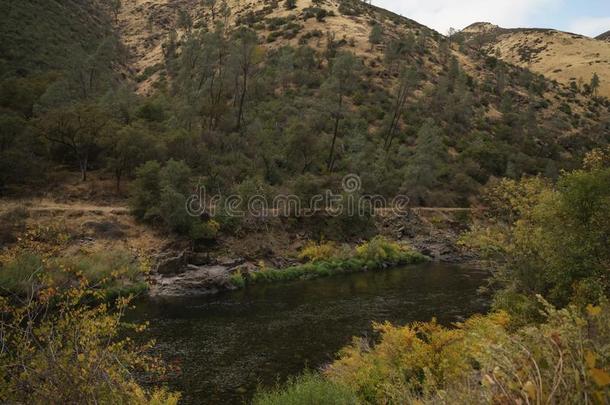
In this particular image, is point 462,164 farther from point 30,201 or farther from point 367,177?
point 30,201

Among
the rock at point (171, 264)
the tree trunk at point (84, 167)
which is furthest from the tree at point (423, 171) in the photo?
the tree trunk at point (84, 167)

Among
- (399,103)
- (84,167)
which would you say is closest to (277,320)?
(84,167)

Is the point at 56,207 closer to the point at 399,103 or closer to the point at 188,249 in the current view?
the point at 188,249

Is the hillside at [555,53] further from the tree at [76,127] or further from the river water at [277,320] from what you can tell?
the tree at [76,127]

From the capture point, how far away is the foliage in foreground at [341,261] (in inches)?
1610

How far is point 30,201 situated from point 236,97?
1321 inches

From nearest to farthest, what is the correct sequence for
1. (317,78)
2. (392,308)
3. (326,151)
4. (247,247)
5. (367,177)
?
(392,308) < (247,247) < (367,177) < (326,151) < (317,78)

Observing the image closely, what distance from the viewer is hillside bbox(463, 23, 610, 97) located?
14025 centimetres

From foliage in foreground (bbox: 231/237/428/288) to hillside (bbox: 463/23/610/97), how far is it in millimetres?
111987

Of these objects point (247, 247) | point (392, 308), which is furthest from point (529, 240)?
point (247, 247)

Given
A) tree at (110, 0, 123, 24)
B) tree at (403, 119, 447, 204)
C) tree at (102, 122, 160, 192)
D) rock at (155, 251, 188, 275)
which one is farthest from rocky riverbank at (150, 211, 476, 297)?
tree at (110, 0, 123, 24)

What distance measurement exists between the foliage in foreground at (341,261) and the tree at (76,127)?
938 inches

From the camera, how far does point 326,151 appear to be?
217 feet

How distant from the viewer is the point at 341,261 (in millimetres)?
45906
